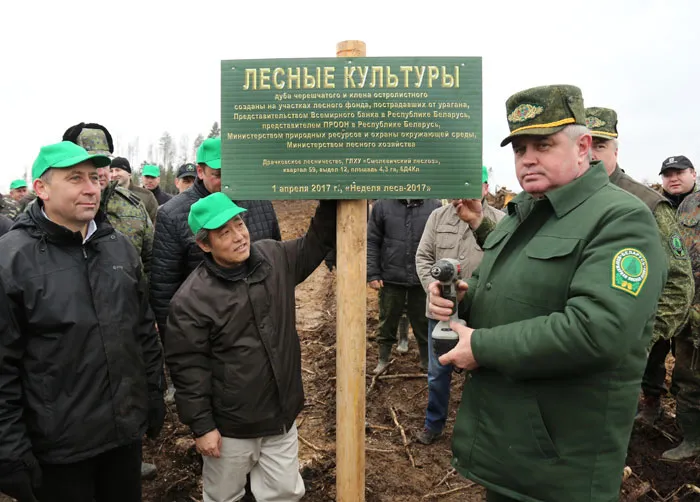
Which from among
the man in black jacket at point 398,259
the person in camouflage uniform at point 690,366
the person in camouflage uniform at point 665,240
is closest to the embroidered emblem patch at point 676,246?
the person in camouflage uniform at point 665,240

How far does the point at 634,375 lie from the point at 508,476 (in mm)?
649

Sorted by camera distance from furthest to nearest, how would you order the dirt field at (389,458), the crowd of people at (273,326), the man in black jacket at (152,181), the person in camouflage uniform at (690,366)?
the man in black jacket at (152,181) < the person in camouflage uniform at (690,366) < the dirt field at (389,458) < the crowd of people at (273,326)

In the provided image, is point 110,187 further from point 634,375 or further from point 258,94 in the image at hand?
point 634,375

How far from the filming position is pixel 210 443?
2.70 m

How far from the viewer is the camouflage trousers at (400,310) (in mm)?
5707

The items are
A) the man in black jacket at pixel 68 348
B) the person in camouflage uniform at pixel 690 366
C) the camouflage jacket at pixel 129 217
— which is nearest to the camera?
the man in black jacket at pixel 68 348

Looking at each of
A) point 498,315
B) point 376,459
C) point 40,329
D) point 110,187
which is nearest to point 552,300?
point 498,315

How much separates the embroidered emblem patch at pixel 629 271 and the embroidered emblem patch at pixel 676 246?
1916 millimetres

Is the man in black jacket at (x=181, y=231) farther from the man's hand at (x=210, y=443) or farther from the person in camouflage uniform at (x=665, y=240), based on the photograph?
the person in camouflage uniform at (x=665, y=240)

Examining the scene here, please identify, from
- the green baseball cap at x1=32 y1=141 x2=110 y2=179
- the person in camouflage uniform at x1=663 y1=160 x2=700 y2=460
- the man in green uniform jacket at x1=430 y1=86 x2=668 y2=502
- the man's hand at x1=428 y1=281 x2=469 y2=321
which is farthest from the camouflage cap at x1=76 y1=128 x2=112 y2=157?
the person in camouflage uniform at x1=663 y1=160 x2=700 y2=460

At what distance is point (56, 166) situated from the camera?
2.46 m

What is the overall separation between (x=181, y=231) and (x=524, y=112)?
104 inches

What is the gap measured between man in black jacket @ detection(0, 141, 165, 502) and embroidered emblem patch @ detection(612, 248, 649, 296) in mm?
2338

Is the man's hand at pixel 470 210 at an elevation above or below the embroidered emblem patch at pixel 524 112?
below
